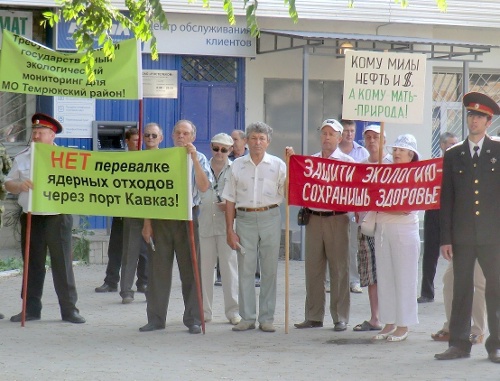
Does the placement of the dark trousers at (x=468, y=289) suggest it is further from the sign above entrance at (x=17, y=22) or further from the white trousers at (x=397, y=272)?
the sign above entrance at (x=17, y=22)

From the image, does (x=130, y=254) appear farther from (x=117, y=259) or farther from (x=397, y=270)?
(x=397, y=270)

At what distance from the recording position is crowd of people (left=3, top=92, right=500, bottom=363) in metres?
8.41

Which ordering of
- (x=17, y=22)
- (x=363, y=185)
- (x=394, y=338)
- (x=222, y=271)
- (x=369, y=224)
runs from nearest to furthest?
(x=394, y=338), (x=369, y=224), (x=363, y=185), (x=222, y=271), (x=17, y=22)

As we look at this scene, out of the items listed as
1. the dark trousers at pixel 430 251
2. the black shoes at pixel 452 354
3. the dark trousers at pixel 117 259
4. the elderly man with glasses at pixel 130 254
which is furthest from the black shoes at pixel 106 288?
the black shoes at pixel 452 354

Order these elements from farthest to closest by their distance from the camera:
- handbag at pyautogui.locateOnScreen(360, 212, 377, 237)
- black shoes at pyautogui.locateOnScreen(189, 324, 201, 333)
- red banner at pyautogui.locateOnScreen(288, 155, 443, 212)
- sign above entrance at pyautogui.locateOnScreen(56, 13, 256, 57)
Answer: sign above entrance at pyautogui.locateOnScreen(56, 13, 256, 57) → black shoes at pyautogui.locateOnScreen(189, 324, 201, 333) → handbag at pyautogui.locateOnScreen(360, 212, 377, 237) → red banner at pyautogui.locateOnScreen(288, 155, 443, 212)

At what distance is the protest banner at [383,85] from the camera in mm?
9938

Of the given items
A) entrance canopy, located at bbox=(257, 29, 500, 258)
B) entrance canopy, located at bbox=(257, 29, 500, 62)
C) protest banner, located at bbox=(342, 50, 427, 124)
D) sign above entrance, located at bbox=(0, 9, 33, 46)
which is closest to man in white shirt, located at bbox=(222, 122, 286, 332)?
protest banner, located at bbox=(342, 50, 427, 124)

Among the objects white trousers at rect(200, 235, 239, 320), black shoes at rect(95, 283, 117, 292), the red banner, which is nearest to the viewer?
the red banner

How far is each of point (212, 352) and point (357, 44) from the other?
32.1 ft

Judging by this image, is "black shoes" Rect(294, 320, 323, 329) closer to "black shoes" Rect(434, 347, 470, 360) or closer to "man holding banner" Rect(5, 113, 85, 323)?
"black shoes" Rect(434, 347, 470, 360)

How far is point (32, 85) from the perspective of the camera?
1034 centimetres

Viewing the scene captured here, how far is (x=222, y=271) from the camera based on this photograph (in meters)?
10.5

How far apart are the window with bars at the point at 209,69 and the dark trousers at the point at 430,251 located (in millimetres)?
6839

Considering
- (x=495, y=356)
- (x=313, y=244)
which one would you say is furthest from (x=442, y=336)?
(x=313, y=244)
